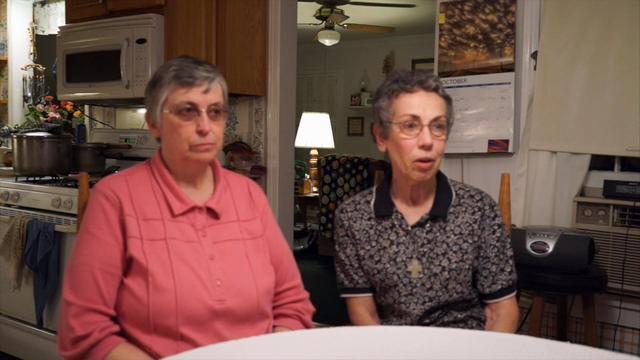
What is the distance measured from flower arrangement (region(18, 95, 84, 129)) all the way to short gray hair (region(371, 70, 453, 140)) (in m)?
3.07

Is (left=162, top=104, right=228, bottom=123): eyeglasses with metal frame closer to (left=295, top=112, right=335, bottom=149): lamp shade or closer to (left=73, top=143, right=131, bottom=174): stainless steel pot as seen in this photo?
(left=73, top=143, right=131, bottom=174): stainless steel pot

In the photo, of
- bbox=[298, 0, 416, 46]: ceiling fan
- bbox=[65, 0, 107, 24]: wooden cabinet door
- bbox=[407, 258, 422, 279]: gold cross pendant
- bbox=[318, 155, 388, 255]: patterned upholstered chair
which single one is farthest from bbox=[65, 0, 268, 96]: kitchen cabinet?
bbox=[407, 258, 422, 279]: gold cross pendant

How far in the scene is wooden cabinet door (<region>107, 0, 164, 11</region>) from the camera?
3.20 metres

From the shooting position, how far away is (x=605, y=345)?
2.65m

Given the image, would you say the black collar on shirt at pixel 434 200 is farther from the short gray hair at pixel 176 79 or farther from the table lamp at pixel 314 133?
the table lamp at pixel 314 133

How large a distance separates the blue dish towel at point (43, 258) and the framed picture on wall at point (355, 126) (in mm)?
5455

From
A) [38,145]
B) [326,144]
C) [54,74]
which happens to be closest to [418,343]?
[38,145]

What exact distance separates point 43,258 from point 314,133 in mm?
3912

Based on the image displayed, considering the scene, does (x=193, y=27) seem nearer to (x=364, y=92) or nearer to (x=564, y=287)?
(x=564, y=287)

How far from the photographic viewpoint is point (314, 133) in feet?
21.5

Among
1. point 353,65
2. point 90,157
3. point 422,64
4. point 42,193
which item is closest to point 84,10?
point 90,157

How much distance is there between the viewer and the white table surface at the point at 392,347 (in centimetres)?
105

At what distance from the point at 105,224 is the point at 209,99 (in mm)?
349

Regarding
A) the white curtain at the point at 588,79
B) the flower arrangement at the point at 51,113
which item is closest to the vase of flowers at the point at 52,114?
the flower arrangement at the point at 51,113
